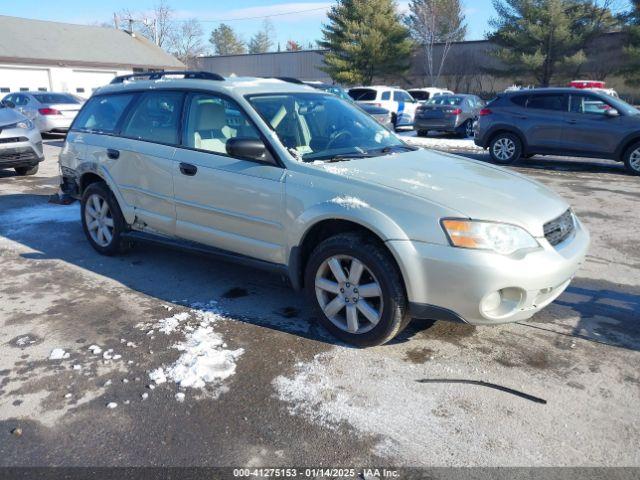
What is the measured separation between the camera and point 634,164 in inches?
424

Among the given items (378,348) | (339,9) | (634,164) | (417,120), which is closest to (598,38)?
(339,9)

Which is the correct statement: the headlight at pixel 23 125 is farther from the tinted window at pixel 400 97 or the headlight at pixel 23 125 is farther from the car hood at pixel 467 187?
the tinted window at pixel 400 97

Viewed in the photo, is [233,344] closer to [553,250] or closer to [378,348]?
[378,348]

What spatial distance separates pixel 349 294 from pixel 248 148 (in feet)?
4.14

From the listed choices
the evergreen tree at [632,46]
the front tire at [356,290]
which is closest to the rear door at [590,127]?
the front tire at [356,290]

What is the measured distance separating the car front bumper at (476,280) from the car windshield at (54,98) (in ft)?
60.0

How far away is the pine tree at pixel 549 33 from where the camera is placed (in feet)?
109

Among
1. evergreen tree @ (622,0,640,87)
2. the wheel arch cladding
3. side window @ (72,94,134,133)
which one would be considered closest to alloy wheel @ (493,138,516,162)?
side window @ (72,94,134,133)

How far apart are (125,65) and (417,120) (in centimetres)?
2623

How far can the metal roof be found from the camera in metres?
31.9

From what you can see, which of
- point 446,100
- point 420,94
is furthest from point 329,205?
point 420,94

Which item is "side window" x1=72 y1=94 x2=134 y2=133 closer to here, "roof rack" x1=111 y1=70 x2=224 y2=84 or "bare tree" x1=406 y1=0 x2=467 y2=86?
"roof rack" x1=111 y1=70 x2=224 y2=84

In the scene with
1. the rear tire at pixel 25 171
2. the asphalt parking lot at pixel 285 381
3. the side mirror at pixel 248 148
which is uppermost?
the side mirror at pixel 248 148

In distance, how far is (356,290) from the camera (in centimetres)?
359
